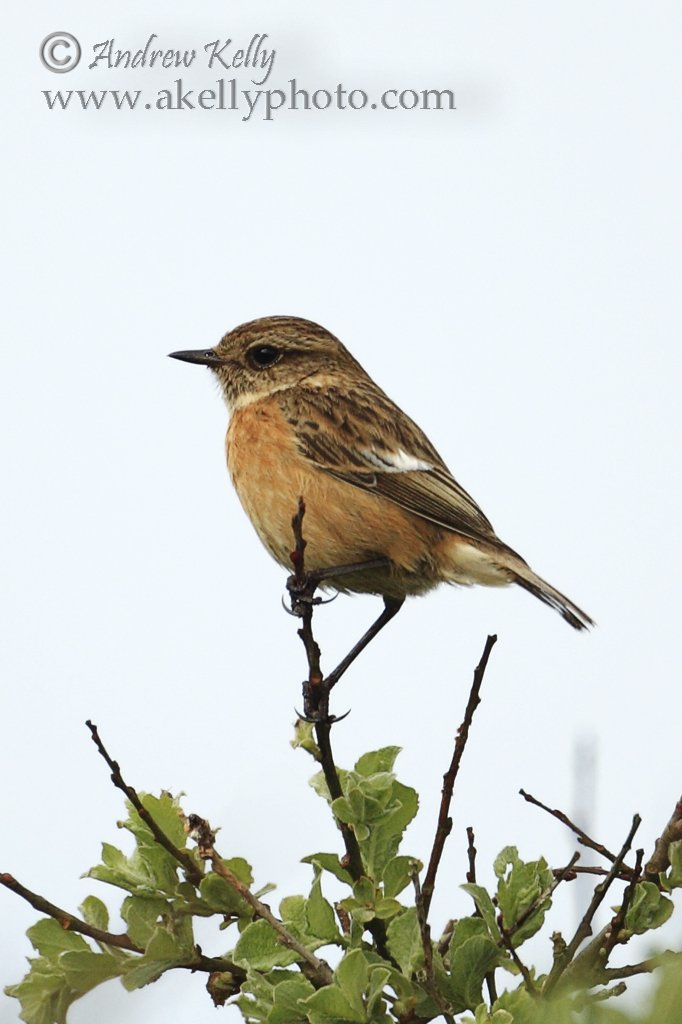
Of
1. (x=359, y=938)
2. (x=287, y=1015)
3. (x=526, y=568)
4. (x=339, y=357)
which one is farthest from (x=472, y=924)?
(x=339, y=357)

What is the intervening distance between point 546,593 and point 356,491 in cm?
101

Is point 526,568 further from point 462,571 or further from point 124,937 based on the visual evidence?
point 124,937

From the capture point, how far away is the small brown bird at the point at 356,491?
18.6 ft

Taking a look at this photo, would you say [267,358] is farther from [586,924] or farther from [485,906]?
[586,924]

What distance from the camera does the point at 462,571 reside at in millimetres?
5754

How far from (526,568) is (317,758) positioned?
7.87ft

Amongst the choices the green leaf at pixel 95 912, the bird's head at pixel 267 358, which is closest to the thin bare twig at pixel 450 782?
the green leaf at pixel 95 912

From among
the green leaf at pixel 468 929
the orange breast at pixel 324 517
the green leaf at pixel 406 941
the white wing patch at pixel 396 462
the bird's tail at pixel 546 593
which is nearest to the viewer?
the green leaf at pixel 406 941

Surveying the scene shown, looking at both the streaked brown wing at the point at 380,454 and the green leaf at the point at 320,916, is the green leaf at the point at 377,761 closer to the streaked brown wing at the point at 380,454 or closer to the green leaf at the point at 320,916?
the green leaf at the point at 320,916

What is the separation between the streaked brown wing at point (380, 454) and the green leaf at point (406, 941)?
3.02 m

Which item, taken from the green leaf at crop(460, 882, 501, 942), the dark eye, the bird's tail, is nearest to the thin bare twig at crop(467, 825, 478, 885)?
the green leaf at crop(460, 882, 501, 942)

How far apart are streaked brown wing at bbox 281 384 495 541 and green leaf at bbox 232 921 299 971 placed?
3.08 meters

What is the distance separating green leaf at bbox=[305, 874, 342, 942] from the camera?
304 centimetres

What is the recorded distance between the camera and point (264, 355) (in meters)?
6.68
